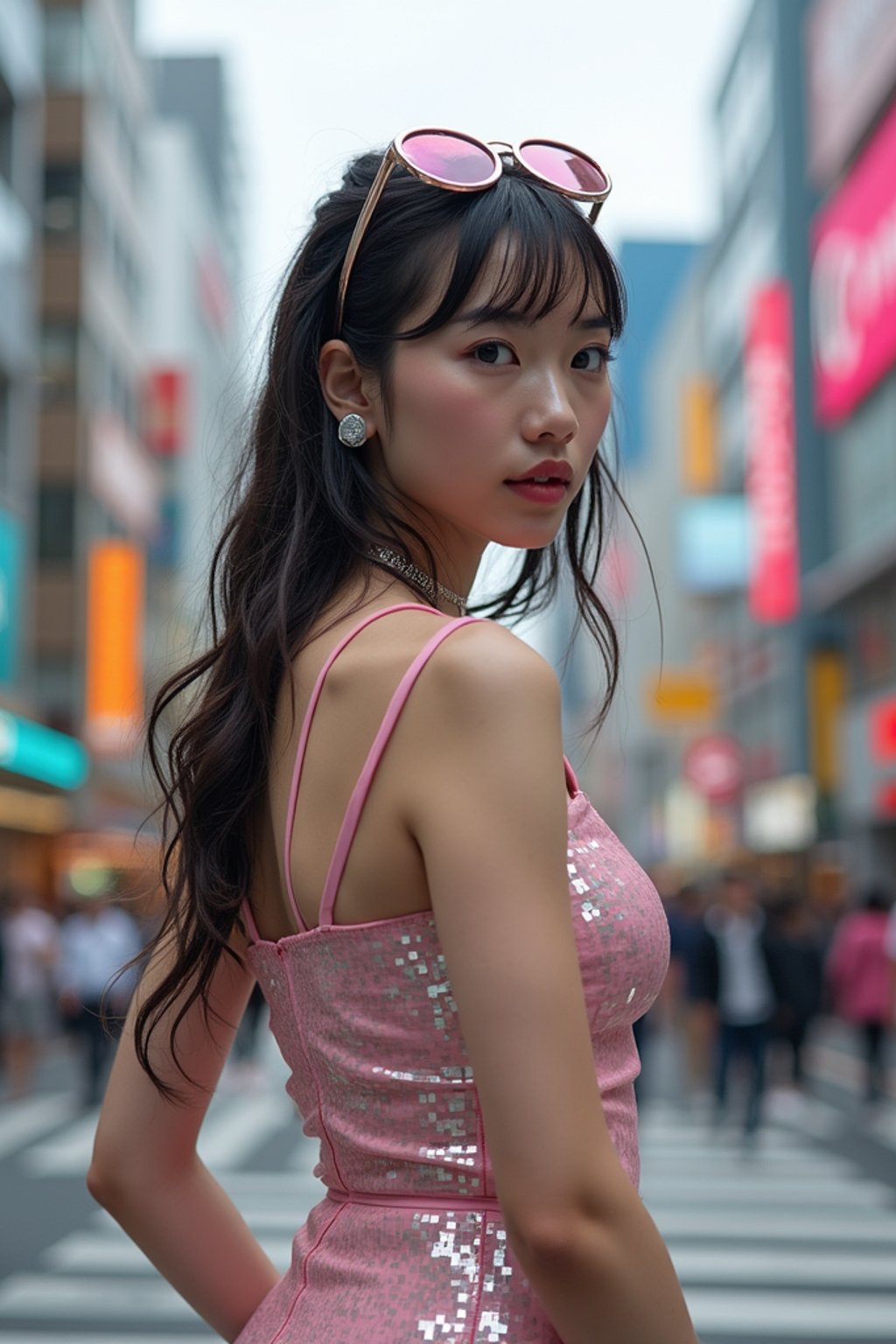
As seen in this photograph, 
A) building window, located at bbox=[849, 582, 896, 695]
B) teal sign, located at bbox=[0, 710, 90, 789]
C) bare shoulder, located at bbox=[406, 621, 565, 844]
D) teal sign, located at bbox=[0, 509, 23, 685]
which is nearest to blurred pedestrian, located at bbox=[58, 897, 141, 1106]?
teal sign, located at bbox=[0, 509, 23, 685]

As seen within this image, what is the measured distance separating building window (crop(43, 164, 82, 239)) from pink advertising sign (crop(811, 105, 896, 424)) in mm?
16370

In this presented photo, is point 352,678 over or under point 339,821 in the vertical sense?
over

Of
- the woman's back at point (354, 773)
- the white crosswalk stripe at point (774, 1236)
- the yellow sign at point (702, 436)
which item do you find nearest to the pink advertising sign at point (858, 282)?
the white crosswalk stripe at point (774, 1236)

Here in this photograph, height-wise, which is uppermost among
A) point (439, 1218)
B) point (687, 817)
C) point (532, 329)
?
point (532, 329)

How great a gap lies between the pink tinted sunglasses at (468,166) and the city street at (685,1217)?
5900 millimetres

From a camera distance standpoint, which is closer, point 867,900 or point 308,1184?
point 308,1184

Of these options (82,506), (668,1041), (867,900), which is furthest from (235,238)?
(867,900)

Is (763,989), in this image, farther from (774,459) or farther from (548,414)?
(774,459)

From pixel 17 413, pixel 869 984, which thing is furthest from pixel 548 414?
pixel 17 413

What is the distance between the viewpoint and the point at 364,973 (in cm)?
134

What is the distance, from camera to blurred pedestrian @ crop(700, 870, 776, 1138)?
12.8 m

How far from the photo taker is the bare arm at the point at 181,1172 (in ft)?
5.40

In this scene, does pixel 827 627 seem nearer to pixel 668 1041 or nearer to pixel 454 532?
pixel 668 1041

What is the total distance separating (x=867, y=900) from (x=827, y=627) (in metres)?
25.1
